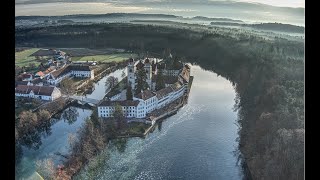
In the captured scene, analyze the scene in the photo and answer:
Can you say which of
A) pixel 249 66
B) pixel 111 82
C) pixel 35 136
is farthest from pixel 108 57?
pixel 249 66

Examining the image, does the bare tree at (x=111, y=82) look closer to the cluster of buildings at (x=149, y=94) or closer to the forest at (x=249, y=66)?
the cluster of buildings at (x=149, y=94)

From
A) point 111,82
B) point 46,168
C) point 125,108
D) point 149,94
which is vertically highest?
point 111,82

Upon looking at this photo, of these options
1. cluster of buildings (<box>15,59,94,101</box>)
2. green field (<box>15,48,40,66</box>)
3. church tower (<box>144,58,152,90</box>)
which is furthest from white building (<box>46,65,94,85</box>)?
church tower (<box>144,58,152,90</box>)

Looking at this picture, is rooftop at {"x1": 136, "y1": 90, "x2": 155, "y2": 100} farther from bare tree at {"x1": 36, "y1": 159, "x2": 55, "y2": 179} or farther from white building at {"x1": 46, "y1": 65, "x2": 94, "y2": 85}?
bare tree at {"x1": 36, "y1": 159, "x2": 55, "y2": 179}

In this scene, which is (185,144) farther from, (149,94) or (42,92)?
(42,92)

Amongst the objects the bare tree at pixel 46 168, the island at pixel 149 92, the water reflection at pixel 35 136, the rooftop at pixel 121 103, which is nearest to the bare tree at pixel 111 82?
the island at pixel 149 92
